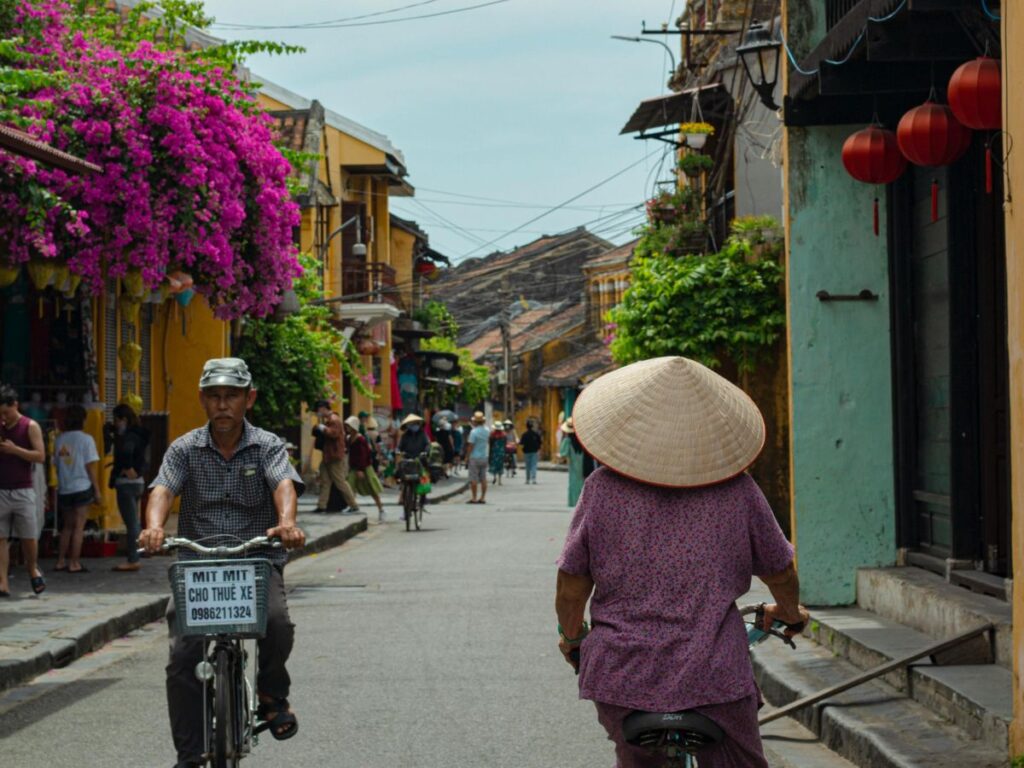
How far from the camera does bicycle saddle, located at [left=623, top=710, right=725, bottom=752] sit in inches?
166

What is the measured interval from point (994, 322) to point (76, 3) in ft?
39.9

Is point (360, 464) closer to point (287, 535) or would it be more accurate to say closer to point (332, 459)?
point (332, 459)

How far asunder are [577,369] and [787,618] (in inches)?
2290

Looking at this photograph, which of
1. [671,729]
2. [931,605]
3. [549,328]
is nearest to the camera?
[671,729]

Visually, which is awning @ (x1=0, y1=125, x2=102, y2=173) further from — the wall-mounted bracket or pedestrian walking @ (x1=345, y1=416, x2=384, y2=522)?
pedestrian walking @ (x1=345, y1=416, x2=384, y2=522)

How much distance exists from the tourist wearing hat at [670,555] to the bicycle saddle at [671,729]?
27mm

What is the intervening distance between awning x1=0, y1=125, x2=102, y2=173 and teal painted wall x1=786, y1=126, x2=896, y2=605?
535 cm

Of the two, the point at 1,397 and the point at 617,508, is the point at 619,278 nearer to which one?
the point at 1,397

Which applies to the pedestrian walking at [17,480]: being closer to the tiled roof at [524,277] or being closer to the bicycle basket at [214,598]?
the bicycle basket at [214,598]

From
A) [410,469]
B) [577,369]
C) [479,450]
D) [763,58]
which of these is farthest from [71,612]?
[577,369]

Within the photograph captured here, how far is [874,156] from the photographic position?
10375mm

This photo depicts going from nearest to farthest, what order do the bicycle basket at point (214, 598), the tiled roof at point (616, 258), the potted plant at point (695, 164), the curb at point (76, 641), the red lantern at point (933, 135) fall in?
the bicycle basket at point (214, 598), the red lantern at point (933, 135), the curb at point (76, 641), the potted plant at point (695, 164), the tiled roof at point (616, 258)

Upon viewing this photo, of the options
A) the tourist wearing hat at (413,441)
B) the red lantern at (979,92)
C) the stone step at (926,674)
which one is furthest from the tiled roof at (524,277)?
the red lantern at (979,92)

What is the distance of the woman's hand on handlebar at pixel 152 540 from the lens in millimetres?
6031
